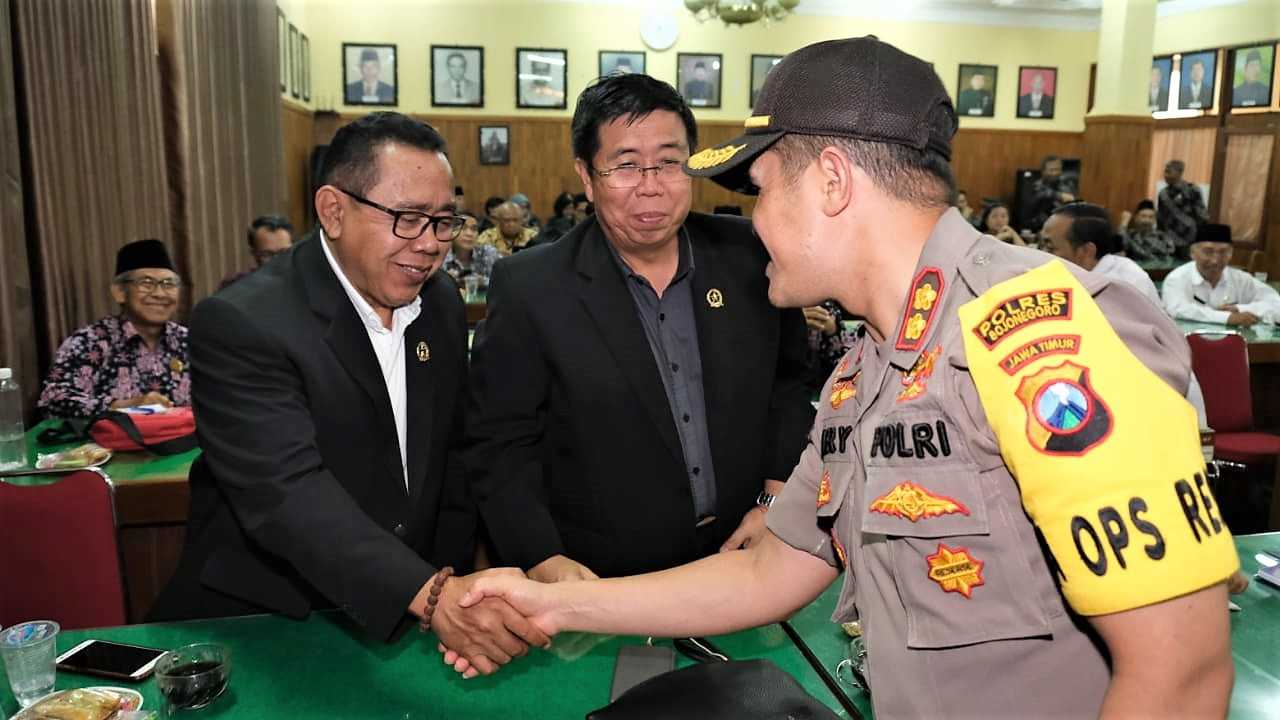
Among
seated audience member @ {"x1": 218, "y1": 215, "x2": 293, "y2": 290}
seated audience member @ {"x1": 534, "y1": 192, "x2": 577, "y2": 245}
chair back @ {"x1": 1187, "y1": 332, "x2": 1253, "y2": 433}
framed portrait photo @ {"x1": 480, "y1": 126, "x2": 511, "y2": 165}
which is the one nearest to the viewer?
chair back @ {"x1": 1187, "y1": 332, "x2": 1253, "y2": 433}

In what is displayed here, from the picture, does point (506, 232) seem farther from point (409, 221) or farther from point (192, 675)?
point (192, 675)

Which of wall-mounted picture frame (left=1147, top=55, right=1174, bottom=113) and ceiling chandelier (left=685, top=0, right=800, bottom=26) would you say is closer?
ceiling chandelier (left=685, top=0, right=800, bottom=26)

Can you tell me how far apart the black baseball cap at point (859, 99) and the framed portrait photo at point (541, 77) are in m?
12.4

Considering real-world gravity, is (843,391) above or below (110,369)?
above

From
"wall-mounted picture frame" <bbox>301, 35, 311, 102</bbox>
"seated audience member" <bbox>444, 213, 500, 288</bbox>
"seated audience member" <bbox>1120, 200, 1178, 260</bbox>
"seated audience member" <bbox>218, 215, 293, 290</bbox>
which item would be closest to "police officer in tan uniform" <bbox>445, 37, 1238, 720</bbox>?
"seated audience member" <bbox>218, 215, 293, 290</bbox>

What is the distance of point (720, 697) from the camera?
49.1 inches

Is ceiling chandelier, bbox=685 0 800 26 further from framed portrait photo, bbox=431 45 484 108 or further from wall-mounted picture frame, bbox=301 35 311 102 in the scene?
wall-mounted picture frame, bbox=301 35 311 102

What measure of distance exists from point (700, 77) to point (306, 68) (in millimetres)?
5461

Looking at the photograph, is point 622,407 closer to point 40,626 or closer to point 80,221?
point 40,626

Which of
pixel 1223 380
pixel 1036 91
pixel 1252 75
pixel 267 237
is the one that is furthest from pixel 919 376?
pixel 1036 91

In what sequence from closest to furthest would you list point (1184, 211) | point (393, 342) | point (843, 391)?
point (843, 391) → point (393, 342) → point (1184, 211)

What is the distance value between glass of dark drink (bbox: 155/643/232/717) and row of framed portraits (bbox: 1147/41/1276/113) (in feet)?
46.8

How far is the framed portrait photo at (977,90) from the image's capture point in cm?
1414

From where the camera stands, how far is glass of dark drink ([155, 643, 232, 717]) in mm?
1318
